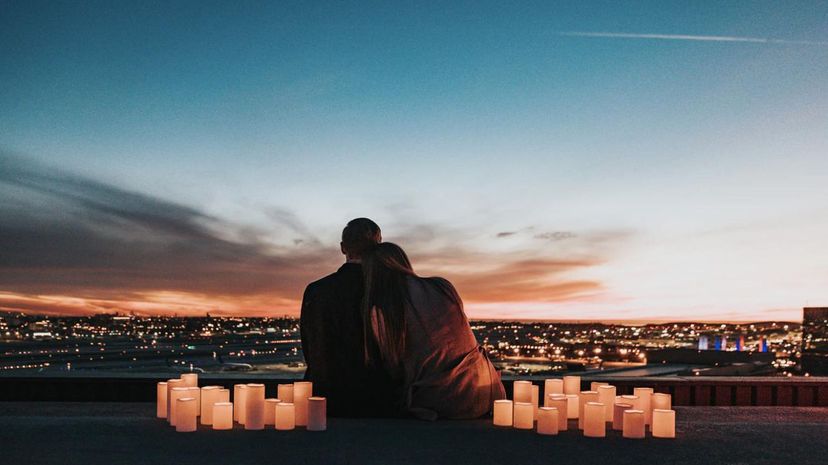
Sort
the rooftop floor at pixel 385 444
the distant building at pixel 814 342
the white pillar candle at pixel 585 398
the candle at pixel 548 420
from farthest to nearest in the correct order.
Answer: the distant building at pixel 814 342 → the white pillar candle at pixel 585 398 → the candle at pixel 548 420 → the rooftop floor at pixel 385 444

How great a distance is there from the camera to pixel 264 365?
49656 millimetres

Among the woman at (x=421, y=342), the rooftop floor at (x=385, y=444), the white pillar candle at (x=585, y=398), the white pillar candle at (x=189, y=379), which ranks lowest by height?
the rooftop floor at (x=385, y=444)

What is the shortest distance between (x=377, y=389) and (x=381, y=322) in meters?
0.57

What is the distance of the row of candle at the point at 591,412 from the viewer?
5.34m

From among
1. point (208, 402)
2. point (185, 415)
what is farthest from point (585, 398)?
point (185, 415)

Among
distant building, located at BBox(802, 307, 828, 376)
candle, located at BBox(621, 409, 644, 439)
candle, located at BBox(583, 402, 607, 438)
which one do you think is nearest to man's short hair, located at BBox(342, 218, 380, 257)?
A: candle, located at BBox(583, 402, 607, 438)

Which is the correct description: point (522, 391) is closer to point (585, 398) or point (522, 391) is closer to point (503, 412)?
point (585, 398)

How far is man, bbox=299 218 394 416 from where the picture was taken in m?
6.21

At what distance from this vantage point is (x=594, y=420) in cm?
533

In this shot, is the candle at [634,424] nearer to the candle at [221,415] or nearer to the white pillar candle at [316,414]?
the white pillar candle at [316,414]

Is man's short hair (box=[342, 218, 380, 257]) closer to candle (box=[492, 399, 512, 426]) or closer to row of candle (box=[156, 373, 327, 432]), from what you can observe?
row of candle (box=[156, 373, 327, 432])

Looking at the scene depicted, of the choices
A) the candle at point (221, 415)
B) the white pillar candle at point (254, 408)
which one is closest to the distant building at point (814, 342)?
the white pillar candle at point (254, 408)

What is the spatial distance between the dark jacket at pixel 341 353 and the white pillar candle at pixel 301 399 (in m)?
0.35

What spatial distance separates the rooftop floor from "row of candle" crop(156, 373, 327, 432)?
0.11 metres
